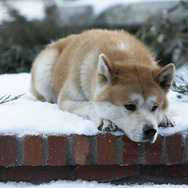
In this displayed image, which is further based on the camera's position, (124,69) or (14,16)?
(14,16)

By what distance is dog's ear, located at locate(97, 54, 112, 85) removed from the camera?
269cm

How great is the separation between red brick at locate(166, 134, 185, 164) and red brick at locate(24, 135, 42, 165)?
833mm

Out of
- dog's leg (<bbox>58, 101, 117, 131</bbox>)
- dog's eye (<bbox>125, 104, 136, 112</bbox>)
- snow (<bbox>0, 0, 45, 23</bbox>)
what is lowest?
snow (<bbox>0, 0, 45, 23</bbox>)

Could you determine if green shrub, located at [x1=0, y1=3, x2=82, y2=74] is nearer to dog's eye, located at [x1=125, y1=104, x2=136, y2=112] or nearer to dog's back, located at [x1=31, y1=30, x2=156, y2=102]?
dog's back, located at [x1=31, y1=30, x2=156, y2=102]

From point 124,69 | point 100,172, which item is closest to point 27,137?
point 100,172

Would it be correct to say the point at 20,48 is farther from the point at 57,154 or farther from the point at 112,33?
the point at 57,154

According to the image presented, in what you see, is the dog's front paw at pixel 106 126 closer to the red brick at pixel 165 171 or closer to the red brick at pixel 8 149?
the red brick at pixel 165 171

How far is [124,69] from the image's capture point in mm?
2775

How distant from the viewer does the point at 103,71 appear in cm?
276

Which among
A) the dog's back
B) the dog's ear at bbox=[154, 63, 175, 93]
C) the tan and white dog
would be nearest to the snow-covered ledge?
the tan and white dog

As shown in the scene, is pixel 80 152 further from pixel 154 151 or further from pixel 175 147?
pixel 175 147

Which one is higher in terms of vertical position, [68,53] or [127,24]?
[68,53]

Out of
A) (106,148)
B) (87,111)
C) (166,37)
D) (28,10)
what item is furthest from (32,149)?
(28,10)

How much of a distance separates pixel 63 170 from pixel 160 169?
653 millimetres
